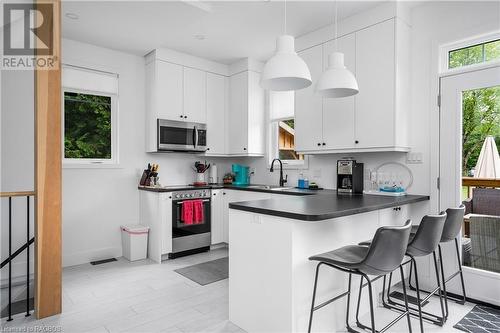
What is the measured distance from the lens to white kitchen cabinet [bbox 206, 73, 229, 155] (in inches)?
189

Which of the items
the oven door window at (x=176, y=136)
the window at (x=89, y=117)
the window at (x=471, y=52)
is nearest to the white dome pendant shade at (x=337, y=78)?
the window at (x=471, y=52)

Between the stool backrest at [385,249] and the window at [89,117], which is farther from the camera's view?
the window at [89,117]

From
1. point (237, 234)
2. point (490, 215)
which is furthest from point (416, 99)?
point (237, 234)

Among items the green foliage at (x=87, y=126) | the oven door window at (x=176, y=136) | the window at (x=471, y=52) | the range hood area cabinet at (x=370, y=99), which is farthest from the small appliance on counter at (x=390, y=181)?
the green foliage at (x=87, y=126)

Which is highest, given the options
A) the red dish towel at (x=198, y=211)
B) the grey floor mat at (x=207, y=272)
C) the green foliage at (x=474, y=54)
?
the green foliage at (x=474, y=54)

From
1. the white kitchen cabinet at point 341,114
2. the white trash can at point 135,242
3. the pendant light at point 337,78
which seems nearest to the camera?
the pendant light at point 337,78

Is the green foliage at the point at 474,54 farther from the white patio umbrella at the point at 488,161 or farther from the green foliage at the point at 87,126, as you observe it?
the green foliage at the point at 87,126

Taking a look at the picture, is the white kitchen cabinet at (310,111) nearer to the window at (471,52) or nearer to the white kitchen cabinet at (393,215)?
the white kitchen cabinet at (393,215)

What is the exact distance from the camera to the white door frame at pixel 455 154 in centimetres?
276

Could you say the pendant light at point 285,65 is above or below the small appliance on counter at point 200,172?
above

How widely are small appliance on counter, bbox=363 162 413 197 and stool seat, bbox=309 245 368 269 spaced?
120 cm

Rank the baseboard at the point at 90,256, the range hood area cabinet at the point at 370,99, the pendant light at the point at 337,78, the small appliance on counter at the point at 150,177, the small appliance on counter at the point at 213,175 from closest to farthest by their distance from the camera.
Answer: the pendant light at the point at 337,78 → the range hood area cabinet at the point at 370,99 → the baseboard at the point at 90,256 → the small appliance on counter at the point at 150,177 → the small appliance on counter at the point at 213,175

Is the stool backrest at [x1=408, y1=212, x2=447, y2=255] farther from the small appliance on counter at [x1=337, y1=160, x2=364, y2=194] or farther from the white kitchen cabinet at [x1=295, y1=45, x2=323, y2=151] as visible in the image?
the white kitchen cabinet at [x1=295, y1=45, x2=323, y2=151]

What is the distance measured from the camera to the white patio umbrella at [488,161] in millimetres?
2719
